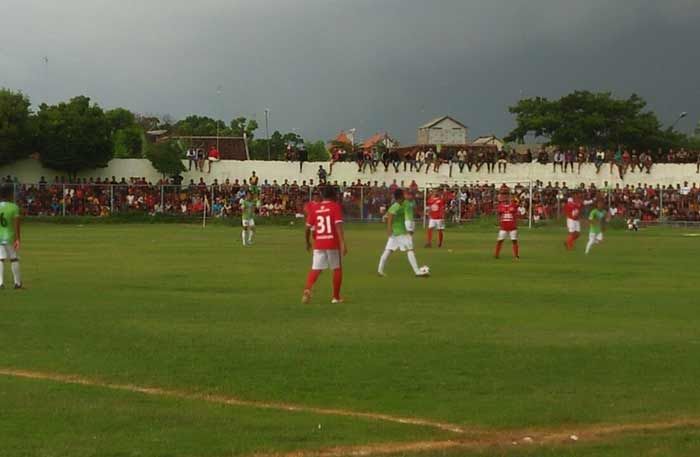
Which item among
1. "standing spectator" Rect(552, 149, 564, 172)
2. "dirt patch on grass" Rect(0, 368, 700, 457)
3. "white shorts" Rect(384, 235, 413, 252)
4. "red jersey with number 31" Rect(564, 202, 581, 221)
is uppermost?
"standing spectator" Rect(552, 149, 564, 172)

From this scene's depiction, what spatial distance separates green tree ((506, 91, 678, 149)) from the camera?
102875 millimetres

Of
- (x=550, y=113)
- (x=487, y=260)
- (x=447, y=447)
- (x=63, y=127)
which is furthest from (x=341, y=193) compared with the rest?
(x=447, y=447)

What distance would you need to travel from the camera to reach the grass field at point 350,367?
30.6 ft

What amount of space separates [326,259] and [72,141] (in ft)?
176

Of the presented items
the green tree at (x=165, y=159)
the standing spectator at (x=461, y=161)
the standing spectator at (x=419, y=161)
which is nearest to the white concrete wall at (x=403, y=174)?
the standing spectator at (x=461, y=161)

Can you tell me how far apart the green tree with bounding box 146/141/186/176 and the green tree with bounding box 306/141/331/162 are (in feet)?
180

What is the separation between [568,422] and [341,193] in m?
57.6

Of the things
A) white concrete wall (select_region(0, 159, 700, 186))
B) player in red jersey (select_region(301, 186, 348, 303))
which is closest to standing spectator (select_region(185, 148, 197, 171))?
white concrete wall (select_region(0, 159, 700, 186))

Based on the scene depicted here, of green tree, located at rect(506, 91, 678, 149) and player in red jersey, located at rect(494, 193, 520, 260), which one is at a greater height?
green tree, located at rect(506, 91, 678, 149)

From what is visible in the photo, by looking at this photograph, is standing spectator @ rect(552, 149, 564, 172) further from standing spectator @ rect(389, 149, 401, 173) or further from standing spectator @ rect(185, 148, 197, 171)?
standing spectator @ rect(185, 148, 197, 171)

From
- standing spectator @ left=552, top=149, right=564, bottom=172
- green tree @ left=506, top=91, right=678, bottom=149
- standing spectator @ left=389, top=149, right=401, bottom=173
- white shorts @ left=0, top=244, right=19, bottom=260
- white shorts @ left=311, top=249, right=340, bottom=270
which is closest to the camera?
white shorts @ left=311, top=249, right=340, bottom=270

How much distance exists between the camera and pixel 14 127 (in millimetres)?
67750

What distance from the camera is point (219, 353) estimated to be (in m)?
13.5

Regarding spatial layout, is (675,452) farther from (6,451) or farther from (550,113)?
(550,113)
